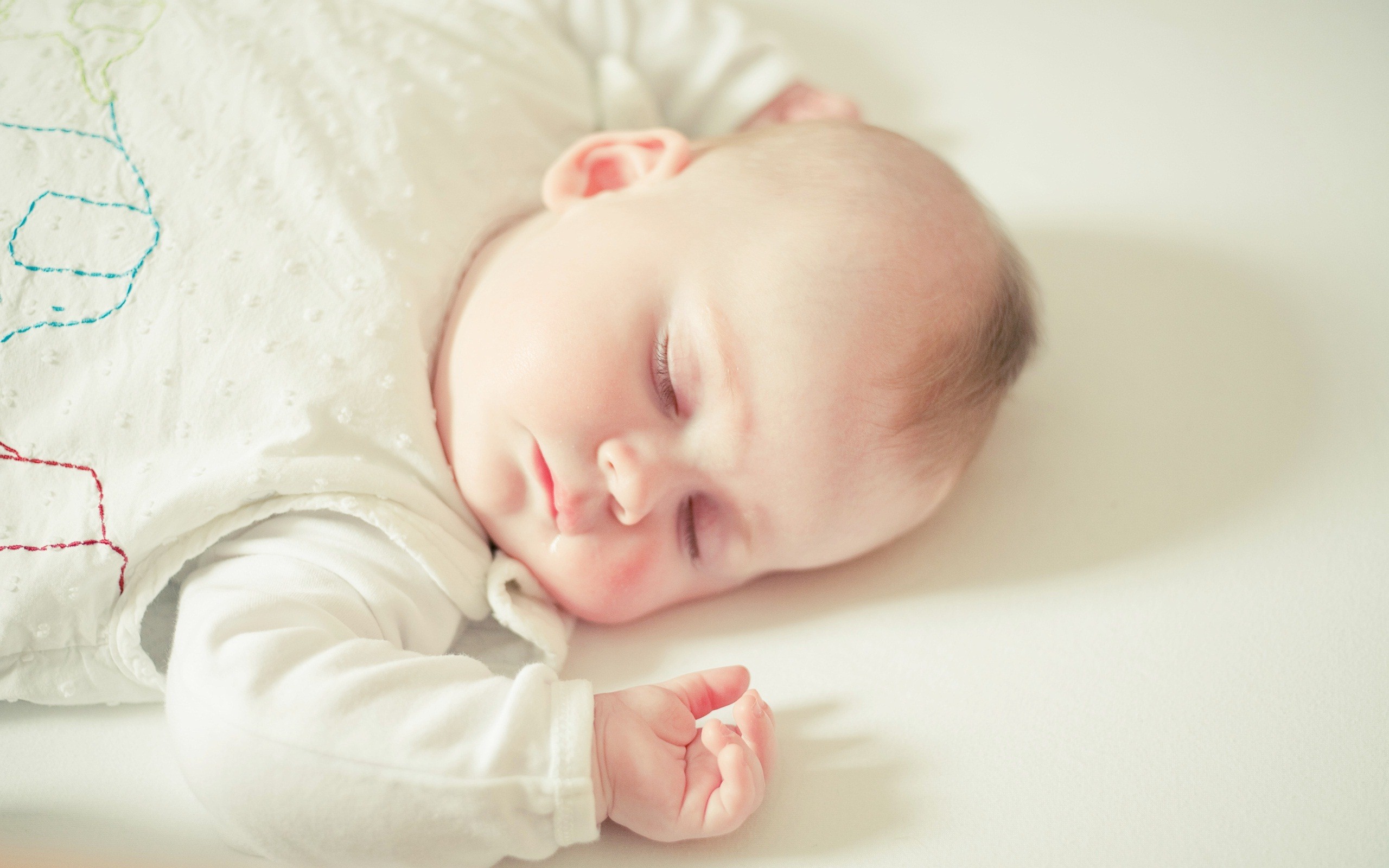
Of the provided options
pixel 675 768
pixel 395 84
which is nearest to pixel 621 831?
pixel 675 768

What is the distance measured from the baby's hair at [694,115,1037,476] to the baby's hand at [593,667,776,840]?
31 cm

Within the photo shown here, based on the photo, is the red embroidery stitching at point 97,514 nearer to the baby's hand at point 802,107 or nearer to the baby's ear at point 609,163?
the baby's ear at point 609,163

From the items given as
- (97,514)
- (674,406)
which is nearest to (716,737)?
(674,406)

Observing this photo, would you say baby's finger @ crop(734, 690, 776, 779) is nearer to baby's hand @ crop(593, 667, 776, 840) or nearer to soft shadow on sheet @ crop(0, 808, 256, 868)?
baby's hand @ crop(593, 667, 776, 840)

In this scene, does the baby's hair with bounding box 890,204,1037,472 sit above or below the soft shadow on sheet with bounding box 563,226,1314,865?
above

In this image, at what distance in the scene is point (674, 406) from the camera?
3.17ft

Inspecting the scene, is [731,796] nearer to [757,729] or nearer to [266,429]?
[757,729]

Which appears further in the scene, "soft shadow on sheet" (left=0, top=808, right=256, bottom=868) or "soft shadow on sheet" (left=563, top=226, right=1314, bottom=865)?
"soft shadow on sheet" (left=563, top=226, right=1314, bottom=865)

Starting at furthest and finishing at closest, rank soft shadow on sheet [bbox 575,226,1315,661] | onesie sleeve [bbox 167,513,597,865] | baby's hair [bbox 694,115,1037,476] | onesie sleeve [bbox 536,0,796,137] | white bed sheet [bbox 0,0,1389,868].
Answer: onesie sleeve [bbox 536,0,796,137], soft shadow on sheet [bbox 575,226,1315,661], baby's hair [bbox 694,115,1037,476], white bed sheet [bbox 0,0,1389,868], onesie sleeve [bbox 167,513,597,865]

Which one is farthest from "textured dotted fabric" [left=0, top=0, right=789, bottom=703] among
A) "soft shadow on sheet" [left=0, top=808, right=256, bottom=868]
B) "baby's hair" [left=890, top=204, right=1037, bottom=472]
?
"baby's hair" [left=890, top=204, right=1037, bottom=472]

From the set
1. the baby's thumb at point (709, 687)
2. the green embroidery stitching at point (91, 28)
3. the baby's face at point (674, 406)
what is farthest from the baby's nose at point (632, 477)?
the green embroidery stitching at point (91, 28)

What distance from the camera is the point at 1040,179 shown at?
148cm

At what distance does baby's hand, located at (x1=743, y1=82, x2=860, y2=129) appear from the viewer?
4.94 feet

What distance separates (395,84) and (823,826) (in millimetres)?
917
